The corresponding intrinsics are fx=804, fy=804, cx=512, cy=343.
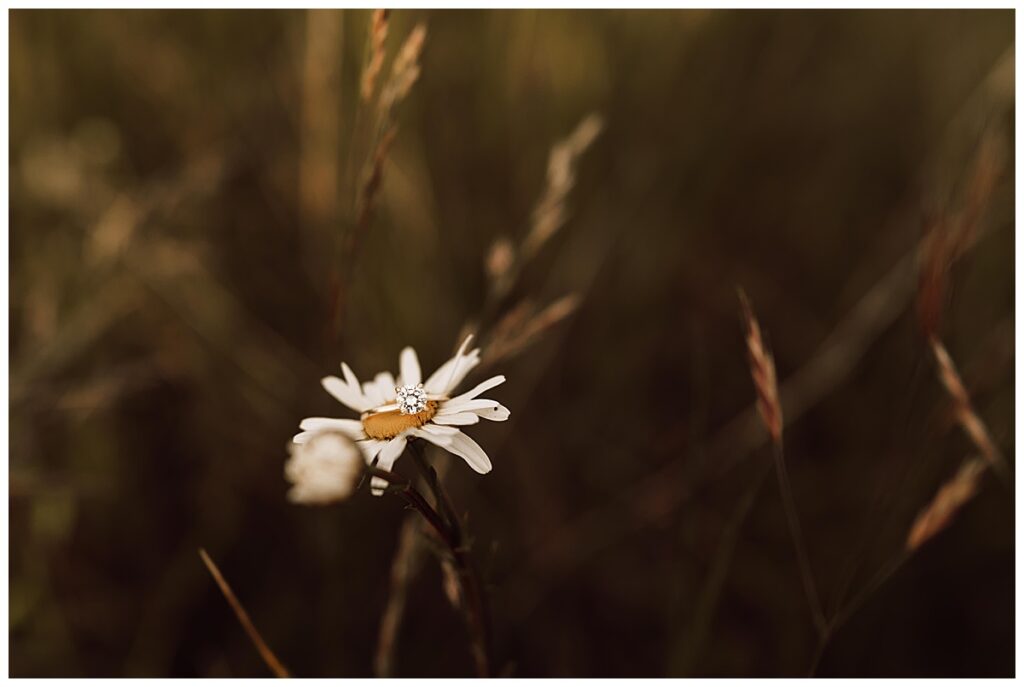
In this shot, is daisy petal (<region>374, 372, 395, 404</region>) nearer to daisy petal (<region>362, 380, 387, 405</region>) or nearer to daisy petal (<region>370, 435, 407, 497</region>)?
daisy petal (<region>362, 380, 387, 405</region>)

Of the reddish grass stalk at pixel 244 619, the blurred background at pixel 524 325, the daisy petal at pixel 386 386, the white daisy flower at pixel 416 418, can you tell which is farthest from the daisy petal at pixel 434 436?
the blurred background at pixel 524 325

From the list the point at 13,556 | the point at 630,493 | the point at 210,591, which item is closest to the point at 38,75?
the point at 13,556

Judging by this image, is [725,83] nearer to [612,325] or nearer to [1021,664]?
[612,325]

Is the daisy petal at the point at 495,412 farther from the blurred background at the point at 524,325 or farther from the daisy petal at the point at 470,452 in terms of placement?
the blurred background at the point at 524,325

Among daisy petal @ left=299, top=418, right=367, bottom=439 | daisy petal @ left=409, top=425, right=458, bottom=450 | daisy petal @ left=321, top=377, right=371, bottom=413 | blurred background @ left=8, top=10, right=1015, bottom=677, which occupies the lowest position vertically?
daisy petal @ left=409, top=425, right=458, bottom=450

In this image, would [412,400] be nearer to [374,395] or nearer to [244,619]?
[374,395]

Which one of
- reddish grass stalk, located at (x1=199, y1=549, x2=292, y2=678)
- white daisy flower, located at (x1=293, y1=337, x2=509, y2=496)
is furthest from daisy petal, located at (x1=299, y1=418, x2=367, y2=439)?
reddish grass stalk, located at (x1=199, y1=549, x2=292, y2=678)
